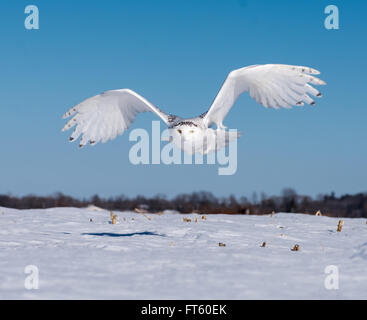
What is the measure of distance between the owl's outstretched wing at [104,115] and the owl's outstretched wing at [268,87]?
1.53 meters

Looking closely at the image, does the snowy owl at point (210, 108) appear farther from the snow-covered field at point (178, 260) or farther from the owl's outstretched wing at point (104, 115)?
the snow-covered field at point (178, 260)

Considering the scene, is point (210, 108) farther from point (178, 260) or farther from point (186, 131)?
point (178, 260)

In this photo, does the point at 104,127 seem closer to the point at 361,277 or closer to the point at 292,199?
the point at 361,277

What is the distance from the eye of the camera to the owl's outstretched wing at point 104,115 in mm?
9789

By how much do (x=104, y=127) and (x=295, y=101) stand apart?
12.5 feet

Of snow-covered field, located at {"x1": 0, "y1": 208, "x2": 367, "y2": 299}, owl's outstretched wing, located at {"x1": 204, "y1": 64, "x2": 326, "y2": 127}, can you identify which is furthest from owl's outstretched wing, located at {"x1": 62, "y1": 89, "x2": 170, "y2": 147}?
snow-covered field, located at {"x1": 0, "y1": 208, "x2": 367, "y2": 299}

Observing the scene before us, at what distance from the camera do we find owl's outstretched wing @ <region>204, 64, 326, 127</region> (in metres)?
8.60

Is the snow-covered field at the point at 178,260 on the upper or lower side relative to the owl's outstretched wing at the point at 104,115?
lower

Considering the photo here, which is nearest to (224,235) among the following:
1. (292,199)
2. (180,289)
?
(180,289)

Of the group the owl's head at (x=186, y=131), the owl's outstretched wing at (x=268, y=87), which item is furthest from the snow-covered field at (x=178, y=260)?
the owl's outstretched wing at (x=268, y=87)

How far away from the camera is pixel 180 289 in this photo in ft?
16.7

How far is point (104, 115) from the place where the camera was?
33.0 ft

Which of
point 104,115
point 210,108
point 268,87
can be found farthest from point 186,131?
point 104,115
